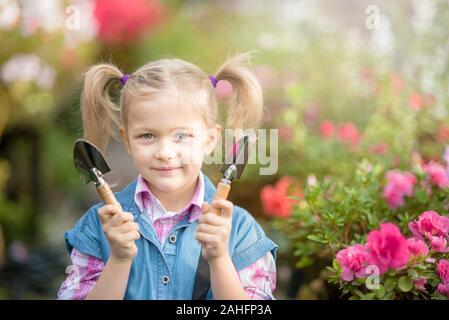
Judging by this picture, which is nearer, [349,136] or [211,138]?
[211,138]

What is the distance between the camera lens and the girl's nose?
1.63 metres

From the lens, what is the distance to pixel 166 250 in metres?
1.68

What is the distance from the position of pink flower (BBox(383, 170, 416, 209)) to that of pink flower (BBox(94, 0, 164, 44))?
293cm

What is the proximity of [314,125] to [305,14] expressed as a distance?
3.82ft

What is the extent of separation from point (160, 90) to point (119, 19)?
10.5ft

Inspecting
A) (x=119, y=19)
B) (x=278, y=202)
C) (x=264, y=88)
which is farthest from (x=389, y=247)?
(x=119, y=19)

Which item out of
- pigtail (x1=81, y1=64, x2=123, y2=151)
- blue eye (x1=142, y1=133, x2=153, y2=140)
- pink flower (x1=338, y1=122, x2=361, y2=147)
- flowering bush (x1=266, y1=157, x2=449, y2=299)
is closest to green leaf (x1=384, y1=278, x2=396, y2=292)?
flowering bush (x1=266, y1=157, x2=449, y2=299)

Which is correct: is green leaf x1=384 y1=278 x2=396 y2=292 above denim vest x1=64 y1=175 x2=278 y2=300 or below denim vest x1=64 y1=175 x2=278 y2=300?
below

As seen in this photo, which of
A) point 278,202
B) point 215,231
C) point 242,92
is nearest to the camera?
point 215,231

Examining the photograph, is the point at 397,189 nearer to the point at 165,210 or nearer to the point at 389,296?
the point at 389,296

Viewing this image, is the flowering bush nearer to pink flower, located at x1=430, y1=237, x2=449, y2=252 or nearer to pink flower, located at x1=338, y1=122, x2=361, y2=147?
pink flower, located at x1=430, y1=237, x2=449, y2=252

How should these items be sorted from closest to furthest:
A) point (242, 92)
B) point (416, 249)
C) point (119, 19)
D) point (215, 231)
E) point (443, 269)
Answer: point (215, 231), point (416, 249), point (443, 269), point (242, 92), point (119, 19)

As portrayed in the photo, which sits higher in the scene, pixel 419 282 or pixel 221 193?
pixel 221 193

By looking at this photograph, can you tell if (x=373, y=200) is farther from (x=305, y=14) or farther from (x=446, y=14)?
(x=305, y=14)
